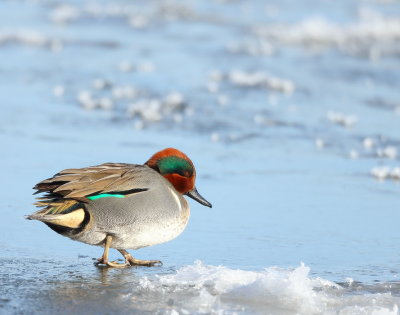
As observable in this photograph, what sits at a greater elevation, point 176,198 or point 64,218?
point 176,198

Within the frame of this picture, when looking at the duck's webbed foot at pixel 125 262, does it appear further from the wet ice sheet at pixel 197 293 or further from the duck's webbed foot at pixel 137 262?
the wet ice sheet at pixel 197 293

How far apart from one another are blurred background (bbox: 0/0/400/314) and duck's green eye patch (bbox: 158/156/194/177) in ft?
1.75

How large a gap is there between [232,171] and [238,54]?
6199 millimetres

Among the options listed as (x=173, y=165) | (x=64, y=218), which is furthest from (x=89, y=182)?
(x=173, y=165)

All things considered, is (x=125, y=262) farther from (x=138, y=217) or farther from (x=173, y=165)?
(x=173, y=165)

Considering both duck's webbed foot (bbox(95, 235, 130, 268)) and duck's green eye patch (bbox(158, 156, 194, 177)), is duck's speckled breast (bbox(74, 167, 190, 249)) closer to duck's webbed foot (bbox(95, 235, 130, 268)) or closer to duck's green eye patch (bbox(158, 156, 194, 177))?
duck's webbed foot (bbox(95, 235, 130, 268))

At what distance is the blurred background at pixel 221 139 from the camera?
509cm

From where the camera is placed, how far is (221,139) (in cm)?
931

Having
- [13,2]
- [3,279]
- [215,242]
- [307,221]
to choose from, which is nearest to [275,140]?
[307,221]

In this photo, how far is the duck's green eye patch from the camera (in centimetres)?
584

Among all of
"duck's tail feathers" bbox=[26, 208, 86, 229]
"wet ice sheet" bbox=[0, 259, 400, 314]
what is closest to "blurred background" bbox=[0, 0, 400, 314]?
"wet ice sheet" bbox=[0, 259, 400, 314]

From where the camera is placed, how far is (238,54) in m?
14.1

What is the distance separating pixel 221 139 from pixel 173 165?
3496mm

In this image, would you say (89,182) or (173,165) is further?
(173,165)
